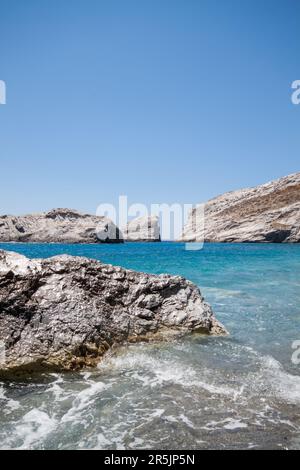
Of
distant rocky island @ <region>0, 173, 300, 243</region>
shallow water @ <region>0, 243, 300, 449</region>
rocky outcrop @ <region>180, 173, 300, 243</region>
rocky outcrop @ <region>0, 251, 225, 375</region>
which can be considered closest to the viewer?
shallow water @ <region>0, 243, 300, 449</region>

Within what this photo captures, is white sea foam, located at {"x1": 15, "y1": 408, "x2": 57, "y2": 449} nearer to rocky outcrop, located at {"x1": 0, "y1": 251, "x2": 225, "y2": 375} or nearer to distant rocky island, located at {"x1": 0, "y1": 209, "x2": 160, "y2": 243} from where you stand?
rocky outcrop, located at {"x1": 0, "y1": 251, "x2": 225, "y2": 375}

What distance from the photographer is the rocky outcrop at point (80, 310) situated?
6.45 m

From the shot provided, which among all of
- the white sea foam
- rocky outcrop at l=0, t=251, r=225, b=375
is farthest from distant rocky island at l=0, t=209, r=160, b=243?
the white sea foam

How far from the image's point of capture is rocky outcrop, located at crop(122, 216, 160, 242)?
142375mm

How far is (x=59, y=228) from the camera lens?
139625 millimetres

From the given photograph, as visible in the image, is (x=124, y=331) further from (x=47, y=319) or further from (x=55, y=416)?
(x=55, y=416)

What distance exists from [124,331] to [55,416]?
10.0 ft

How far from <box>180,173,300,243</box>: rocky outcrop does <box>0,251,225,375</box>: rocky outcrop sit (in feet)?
262

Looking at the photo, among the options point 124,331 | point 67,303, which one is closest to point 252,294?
point 124,331

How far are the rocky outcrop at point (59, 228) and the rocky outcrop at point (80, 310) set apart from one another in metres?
119

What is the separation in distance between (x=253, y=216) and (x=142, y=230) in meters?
60.4

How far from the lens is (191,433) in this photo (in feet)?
13.6

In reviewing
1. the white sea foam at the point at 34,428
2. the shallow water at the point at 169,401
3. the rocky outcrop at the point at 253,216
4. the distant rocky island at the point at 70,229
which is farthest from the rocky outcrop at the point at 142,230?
the white sea foam at the point at 34,428

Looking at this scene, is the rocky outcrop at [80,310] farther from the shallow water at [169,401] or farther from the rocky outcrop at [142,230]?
the rocky outcrop at [142,230]
